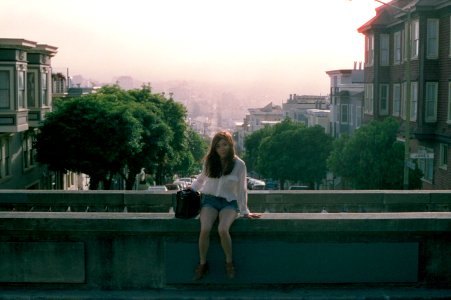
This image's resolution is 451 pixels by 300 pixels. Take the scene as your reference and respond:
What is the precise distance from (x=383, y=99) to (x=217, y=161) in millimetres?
40520

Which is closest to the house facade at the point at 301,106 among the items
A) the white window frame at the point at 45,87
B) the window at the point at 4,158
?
the white window frame at the point at 45,87

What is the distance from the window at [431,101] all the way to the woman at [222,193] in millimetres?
30563

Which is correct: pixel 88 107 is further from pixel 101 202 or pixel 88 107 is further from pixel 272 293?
pixel 272 293

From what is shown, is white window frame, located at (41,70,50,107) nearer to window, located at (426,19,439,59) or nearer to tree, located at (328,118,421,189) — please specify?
tree, located at (328,118,421,189)

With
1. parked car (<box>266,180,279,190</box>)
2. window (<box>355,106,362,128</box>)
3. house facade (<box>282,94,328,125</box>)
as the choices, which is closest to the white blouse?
window (<box>355,106,362,128</box>)

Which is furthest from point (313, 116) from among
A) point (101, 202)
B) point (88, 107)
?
point (101, 202)

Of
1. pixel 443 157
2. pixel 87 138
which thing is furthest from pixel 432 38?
A: pixel 87 138

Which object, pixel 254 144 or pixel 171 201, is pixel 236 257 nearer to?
pixel 171 201

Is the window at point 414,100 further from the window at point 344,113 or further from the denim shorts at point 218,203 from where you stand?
the window at point 344,113

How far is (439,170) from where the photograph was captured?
121ft

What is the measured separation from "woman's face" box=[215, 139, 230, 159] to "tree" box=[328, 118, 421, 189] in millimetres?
28356

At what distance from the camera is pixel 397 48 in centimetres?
4419

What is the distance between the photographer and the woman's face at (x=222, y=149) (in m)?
8.00

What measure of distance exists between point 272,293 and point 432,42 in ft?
104
